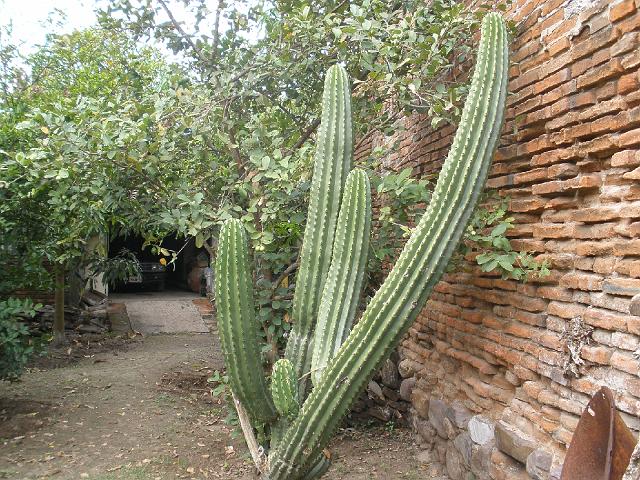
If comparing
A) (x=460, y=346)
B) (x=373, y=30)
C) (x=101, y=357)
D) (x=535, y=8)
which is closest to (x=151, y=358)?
(x=101, y=357)

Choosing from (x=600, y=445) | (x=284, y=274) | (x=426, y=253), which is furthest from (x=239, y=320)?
(x=600, y=445)

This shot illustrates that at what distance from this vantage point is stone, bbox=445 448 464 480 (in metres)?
3.73

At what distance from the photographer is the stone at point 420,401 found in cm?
435

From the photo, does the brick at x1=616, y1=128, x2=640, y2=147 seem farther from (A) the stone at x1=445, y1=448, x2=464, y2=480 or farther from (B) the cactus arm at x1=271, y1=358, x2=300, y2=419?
(A) the stone at x1=445, y1=448, x2=464, y2=480

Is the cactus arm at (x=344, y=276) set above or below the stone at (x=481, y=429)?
above

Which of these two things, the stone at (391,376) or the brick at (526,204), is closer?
the brick at (526,204)

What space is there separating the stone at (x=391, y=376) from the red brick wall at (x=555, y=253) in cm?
103

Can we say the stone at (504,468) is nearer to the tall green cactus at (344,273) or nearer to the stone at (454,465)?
the stone at (454,465)

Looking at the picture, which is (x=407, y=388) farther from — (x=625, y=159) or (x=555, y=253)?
(x=625, y=159)

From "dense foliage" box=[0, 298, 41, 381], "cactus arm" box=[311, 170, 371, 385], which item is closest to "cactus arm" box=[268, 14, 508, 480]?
"cactus arm" box=[311, 170, 371, 385]

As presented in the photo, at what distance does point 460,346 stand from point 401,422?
1334 millimetres

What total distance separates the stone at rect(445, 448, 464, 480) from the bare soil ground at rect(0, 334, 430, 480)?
28cm

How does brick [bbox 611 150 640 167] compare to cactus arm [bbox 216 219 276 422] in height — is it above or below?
above

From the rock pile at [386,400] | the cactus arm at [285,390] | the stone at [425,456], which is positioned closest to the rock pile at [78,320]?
the rock pile at [386,400]
